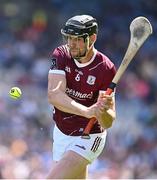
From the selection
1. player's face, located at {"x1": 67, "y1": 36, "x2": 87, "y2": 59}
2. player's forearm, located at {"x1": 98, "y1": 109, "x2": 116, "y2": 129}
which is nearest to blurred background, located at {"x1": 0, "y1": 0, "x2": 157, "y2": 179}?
player's forearm, located at {"x1": 98, "y1": 109, "x2": 116, "y2": 129}

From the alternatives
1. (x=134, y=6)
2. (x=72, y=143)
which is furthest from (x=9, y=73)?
(x=72, y=143)

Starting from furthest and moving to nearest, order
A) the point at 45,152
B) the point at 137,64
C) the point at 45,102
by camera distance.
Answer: the point at 137,64 → the point at 45,102 → the point at 45,152

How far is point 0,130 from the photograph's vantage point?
12.6m

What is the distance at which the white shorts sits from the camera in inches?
289

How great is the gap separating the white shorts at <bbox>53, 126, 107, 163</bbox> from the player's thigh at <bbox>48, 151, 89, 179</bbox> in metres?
0.06

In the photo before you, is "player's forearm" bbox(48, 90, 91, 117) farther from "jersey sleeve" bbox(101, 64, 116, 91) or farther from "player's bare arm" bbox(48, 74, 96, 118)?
"jersey sleeve" bbox(101, 64, 116, 91)

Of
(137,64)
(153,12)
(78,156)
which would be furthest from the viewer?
(153,12)

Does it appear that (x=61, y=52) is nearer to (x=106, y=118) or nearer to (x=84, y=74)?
(x=84, y=74)

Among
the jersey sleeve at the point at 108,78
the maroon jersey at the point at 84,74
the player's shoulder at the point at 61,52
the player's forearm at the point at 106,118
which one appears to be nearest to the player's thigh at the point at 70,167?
the player's forearm at the point at 106,118

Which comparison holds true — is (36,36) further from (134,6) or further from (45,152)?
(45,152)

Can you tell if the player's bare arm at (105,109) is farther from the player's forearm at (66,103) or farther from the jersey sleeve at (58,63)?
the jersey sleeve at (58,63)

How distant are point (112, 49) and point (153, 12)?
4.40ft

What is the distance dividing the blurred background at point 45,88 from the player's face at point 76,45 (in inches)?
163

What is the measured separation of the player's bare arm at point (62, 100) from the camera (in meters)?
6.95
